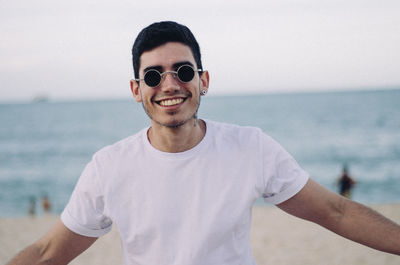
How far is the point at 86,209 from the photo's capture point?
Answer: 2.09 metres

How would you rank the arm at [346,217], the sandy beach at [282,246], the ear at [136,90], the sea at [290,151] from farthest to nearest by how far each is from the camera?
the sea at [290,151] → the sandy beach at [282,246] → the ear at [136,90] → the arm at [346,217]

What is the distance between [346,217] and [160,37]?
4.35 feet

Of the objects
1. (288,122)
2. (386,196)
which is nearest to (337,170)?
(386,196)

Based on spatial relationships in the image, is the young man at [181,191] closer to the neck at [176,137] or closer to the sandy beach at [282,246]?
the neck at [176,137]

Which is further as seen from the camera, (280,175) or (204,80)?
(204,80)

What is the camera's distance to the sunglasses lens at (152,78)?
213cm

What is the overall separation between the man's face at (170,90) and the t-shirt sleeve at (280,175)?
0.47m

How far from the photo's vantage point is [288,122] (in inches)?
2564

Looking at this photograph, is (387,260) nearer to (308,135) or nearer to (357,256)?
(357,256)

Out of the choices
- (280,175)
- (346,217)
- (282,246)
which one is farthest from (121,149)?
(282,246)

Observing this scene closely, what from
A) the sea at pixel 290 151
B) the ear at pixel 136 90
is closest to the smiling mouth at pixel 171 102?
the ear at pixel 136 90

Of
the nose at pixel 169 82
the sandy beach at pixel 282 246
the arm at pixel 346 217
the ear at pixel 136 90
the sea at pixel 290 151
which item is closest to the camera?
the arm at pixel 346 217

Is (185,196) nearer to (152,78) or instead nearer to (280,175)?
(280,175)

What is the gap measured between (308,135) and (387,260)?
41.9m
